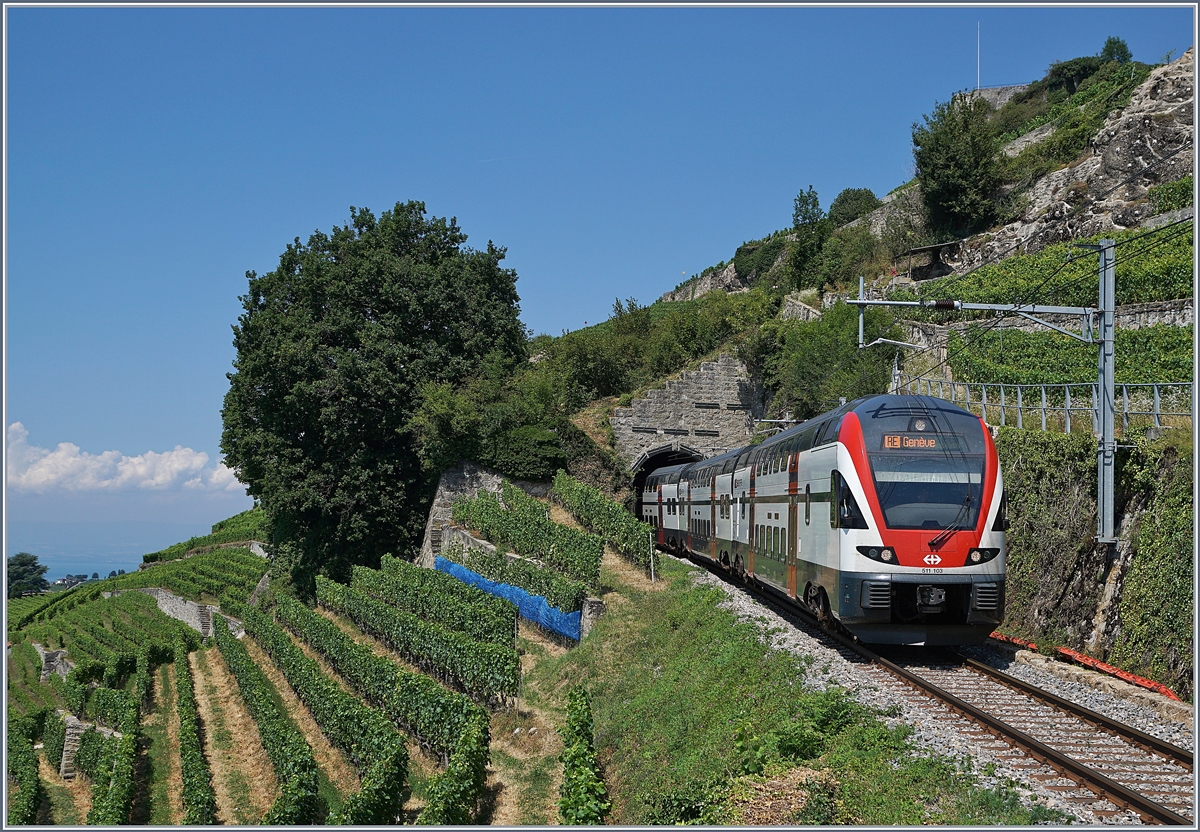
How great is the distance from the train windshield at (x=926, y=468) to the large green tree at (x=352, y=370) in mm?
24598

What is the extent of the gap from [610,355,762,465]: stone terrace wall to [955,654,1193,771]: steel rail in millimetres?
26174

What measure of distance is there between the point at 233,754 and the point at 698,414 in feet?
76.9

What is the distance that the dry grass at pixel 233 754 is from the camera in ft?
60.8

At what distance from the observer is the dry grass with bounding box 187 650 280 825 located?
1853 cm

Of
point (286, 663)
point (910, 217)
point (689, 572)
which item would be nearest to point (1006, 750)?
point (689, 572)

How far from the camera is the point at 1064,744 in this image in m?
9.60

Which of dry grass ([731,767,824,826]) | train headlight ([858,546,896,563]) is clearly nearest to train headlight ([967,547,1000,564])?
train headlight ([858,546,896,563])

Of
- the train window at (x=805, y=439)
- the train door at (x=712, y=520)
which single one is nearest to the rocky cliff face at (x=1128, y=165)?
the train door at (x=712, y=520)

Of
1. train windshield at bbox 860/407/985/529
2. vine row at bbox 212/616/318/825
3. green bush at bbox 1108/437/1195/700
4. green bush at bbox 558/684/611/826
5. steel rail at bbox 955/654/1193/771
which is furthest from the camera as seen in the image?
vine row at bbox 212/616/318/825

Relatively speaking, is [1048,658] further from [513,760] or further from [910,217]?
[910,217]

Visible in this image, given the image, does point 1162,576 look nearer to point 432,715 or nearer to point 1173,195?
point 432,715

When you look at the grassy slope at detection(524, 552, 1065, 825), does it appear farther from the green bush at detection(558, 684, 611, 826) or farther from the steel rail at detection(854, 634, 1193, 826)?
the steel rail at detection(854, 634, 1193, 826)

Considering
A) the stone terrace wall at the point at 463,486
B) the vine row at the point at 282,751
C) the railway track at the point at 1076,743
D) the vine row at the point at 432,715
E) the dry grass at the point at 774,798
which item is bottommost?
the vine row at the point at 282,751

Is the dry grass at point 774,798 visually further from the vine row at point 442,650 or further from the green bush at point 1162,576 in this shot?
the vine row at point 442,650
